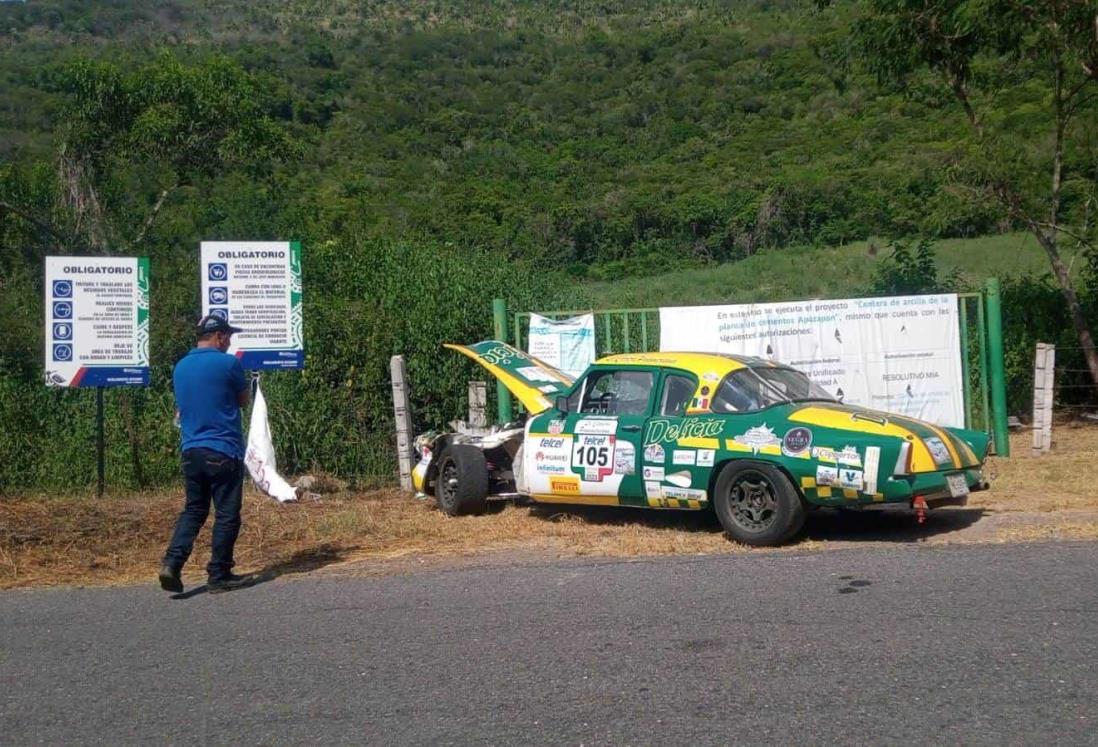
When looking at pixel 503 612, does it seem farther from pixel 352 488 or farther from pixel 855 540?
pixel 352 488

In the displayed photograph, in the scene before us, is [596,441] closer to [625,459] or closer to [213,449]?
[625,459]

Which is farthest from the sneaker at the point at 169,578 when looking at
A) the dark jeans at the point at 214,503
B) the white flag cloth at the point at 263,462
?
the white flag cloth at the point at 263,462

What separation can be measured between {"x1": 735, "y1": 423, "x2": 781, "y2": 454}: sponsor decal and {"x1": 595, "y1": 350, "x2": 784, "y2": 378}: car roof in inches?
28.9

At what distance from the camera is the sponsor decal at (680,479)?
9391 mm

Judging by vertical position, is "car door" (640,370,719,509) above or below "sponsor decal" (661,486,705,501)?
above

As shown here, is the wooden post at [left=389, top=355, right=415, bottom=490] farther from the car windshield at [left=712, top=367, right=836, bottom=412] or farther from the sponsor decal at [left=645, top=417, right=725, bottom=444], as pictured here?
the car windshield at [left=712, top=367, right=836, bottom=412]

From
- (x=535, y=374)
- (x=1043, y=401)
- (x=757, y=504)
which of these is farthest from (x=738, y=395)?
(x=1043, y=401)

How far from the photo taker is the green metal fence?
12.8 meters

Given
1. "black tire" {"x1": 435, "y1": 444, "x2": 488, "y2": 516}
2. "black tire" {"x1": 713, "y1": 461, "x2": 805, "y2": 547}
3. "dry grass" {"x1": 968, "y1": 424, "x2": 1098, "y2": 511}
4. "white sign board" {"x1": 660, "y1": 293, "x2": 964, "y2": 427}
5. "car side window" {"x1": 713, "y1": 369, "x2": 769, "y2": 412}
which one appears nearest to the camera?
"black tire" {"x1": 713, "y1": 461, "x2": 805, "y2": 547}

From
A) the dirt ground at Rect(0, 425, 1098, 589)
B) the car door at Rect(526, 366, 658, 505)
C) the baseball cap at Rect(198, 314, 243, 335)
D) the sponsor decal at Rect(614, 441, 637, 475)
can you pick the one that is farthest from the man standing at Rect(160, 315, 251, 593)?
the sponsor decal at Rect(614, 441, 637, 475)

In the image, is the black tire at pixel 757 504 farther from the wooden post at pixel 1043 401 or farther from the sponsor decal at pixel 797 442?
the wooden post at pixel 1043 401

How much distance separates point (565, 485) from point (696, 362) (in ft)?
4.93

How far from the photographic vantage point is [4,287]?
19.6m

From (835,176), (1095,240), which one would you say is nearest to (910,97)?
(1095,240)
